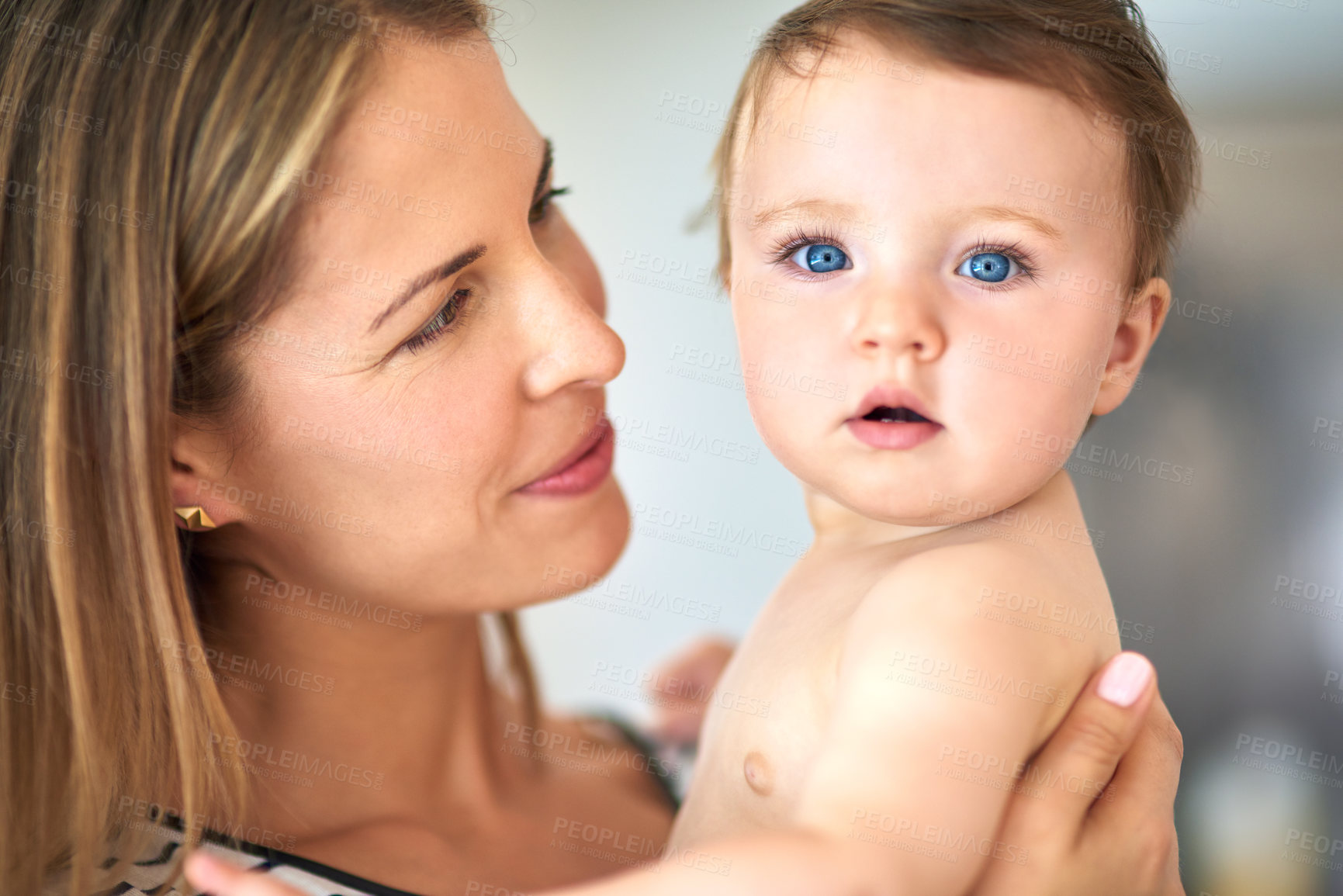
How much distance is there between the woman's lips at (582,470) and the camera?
39.4 inches

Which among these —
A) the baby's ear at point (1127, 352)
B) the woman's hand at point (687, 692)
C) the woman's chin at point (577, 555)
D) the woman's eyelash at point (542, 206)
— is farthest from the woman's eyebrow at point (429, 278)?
the woman's hand at point (687, 692)

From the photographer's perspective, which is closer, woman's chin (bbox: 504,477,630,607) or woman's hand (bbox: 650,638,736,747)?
woman's chin (bbox: 504,477,630,607)

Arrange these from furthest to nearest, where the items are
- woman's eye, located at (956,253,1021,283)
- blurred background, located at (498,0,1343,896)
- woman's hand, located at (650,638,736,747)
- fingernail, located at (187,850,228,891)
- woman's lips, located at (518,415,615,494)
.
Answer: woman's hand, located at (650,638,736,747), blurred background, located at (498,0,1343,896), woman's lips, located at (518,415,615,494), woman's eye, located at (956,253,1021,283), fingernail, located at (187,850,228,891)

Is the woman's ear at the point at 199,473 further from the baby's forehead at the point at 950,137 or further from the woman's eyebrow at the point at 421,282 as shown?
the baby's forehead at the point at 950,137

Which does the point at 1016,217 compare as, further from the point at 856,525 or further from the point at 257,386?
the point at 257,386

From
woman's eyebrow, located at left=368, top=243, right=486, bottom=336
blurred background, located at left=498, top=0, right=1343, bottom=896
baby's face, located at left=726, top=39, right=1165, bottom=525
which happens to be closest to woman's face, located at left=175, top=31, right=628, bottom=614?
woman's eyebrow, located at left=368, top=243, right=486, bottom=336

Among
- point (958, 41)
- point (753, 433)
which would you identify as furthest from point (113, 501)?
point (753, 433)

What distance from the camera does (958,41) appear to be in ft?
2.39

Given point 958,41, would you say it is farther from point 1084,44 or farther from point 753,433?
point 753,433

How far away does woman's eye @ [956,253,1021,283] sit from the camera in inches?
28.9

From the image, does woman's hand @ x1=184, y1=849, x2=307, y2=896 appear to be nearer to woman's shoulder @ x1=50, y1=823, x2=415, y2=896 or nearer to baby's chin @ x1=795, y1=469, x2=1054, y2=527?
woman's shoulder @ x1=50, y1=823, x2=415, y2=896

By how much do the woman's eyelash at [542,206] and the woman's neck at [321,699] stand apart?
45 centimetres

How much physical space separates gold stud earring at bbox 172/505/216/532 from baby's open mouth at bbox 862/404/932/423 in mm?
617

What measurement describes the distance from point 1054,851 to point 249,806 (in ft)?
2.49
